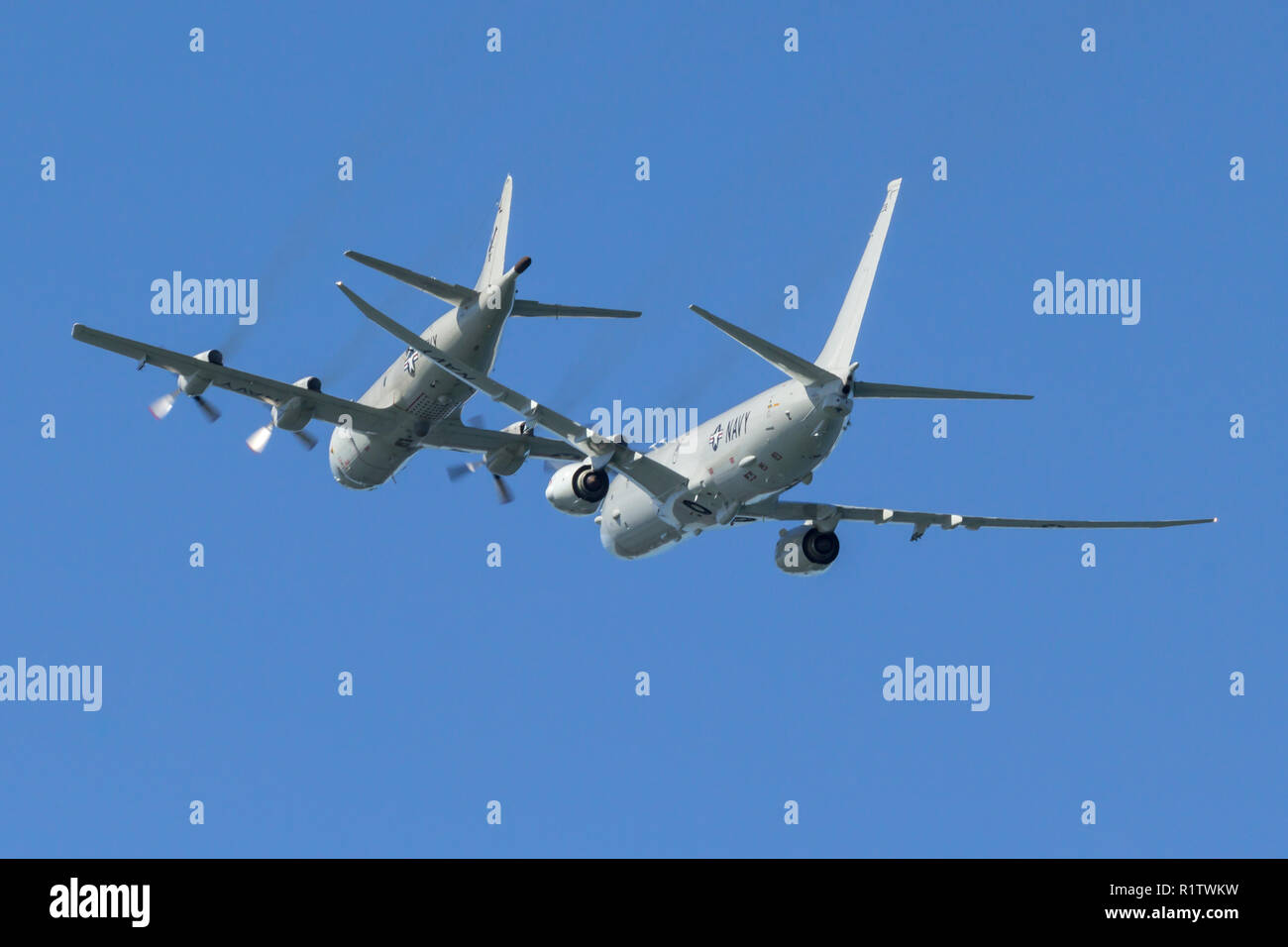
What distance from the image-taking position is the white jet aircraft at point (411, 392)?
5225cm

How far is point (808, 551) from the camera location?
54625 millimetres

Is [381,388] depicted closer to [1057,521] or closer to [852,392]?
[852,392]

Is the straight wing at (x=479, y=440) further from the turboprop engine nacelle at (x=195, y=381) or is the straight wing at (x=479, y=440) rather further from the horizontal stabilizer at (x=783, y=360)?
the horizontal stabilizer at (x=783, y=360)

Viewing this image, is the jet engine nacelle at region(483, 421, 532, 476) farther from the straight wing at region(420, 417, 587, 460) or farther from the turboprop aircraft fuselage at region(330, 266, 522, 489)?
the turboprop aircraft fuselage at region(330, 266, 522, 489)

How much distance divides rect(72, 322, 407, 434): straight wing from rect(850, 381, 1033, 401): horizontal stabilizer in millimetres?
15647

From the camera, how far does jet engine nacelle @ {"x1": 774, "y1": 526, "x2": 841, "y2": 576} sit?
54.6 m

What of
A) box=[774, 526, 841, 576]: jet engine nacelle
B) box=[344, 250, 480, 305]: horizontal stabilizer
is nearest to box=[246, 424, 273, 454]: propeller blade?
box=[344, 250, 480, 305]: horizontal stabilizer

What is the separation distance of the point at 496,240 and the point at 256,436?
9.07 meters

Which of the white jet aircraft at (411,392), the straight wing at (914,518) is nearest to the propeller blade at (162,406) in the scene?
the white jet aircraft at (411,392)

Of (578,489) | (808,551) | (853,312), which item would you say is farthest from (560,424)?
(808,551)

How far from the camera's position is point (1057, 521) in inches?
2250

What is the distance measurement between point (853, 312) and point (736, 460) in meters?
4.73

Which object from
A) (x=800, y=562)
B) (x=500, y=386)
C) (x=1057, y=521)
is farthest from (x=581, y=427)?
(x=1057, y=521)

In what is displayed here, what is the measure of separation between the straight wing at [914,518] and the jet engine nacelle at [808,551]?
494mm
